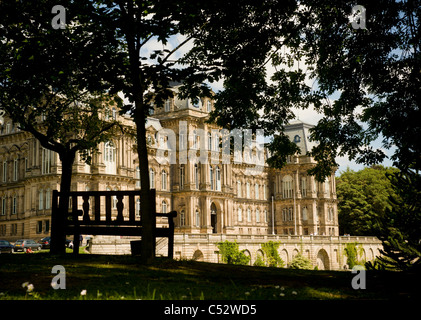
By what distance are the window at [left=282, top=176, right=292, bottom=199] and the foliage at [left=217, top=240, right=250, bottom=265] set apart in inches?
1387

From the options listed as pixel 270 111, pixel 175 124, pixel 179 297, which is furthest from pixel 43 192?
pixel 179 297

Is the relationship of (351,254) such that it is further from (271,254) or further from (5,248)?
(5,248)

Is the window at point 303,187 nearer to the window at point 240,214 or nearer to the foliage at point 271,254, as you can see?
the window at point 240,214

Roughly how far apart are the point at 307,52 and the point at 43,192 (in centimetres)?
3990

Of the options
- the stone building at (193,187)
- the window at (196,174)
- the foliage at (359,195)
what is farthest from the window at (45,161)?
the foliage at (359,195)

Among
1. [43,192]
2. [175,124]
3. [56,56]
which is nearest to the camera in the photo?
[56,56]

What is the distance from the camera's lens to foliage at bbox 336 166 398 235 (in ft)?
250

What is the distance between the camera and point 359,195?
263 ft

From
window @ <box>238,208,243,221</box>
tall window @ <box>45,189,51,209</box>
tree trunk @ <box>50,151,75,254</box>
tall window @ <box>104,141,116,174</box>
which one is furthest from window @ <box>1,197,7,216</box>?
tree trunk @ <box>50,151,75,254</box>

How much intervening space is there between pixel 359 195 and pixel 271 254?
32185 millimetres

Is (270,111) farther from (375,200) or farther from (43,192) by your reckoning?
(375,200)

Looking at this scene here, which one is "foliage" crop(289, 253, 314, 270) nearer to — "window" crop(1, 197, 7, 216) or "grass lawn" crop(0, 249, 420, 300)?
"window" crop(1, 197, 7, 216)

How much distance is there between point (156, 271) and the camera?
9.19m

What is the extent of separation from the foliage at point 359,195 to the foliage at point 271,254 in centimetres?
2553
